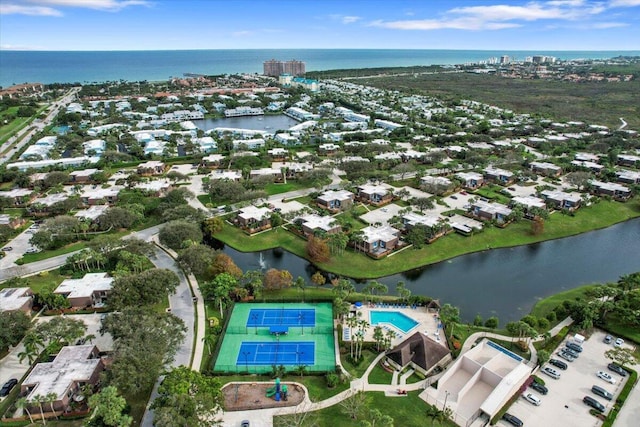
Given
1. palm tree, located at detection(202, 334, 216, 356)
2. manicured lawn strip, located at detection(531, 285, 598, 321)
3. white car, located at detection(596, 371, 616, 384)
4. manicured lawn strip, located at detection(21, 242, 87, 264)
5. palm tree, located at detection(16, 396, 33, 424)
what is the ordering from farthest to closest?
manicured lawn strip, located at detection(21, 242, 87, 264) < manicured lawn strip, located at detection(531, 285, 598, 321) < palm tree, located at detection(202, 334, 216, 356) < white car, located at detection(596, 371, 616, 384) < palm tree, located at detection(16, 396, 33, 424)

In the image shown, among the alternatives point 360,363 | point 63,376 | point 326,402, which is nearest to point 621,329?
point 360,363

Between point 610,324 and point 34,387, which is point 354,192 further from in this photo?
point 34,387

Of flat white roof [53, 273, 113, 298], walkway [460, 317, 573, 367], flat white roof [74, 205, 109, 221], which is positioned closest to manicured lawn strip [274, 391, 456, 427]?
walkway [460, 317, 573, 367]

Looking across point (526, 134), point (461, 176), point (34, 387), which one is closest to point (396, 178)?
point (461, 176)

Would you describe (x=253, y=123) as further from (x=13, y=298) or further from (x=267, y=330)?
(x=267, y=330)

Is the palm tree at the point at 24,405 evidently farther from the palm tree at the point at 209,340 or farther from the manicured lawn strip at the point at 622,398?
the manicured lawn strip at the point at 622,398

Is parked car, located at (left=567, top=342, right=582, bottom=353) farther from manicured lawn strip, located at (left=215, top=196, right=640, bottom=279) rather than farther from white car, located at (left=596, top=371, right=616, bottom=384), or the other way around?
manicured lawn strip, located at (left=215, top=196, right=640, bottom=279)
